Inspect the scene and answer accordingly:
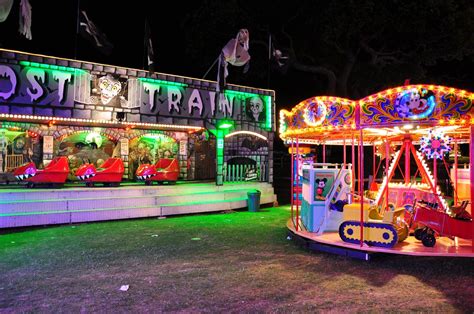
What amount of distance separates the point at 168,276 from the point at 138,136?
1207cm

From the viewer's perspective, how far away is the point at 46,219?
35.3ft

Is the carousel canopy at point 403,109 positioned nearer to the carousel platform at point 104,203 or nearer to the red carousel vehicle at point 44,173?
the carousel platform at point 104,203

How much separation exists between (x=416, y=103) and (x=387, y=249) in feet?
8.99

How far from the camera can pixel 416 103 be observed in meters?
7.06

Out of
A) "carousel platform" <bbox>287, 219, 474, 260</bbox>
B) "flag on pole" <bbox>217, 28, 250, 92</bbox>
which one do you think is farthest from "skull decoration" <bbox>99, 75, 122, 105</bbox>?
"carousel platform" <bbox>287, 219, 474, 260</bbox>

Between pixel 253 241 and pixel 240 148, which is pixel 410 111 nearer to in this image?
pixel 253 241

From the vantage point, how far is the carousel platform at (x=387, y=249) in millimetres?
7223

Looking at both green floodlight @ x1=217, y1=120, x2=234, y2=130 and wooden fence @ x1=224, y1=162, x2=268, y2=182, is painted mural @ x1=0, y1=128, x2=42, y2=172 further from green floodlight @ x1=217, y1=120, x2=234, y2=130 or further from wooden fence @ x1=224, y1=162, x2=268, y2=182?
wooden fence @ x1=224, y1=162, x2=268, y2=182

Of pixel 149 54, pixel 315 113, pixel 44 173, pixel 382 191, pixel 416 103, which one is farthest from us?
pixel 149 54

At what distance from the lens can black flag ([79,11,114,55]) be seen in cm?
1245

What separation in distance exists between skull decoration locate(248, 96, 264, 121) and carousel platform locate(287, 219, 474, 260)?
823 cm

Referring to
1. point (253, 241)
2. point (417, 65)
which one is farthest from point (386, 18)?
point (253, 241)

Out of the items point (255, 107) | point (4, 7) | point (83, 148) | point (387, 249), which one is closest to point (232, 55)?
point (255, 107)

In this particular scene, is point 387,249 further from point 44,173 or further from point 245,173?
point 245,173
